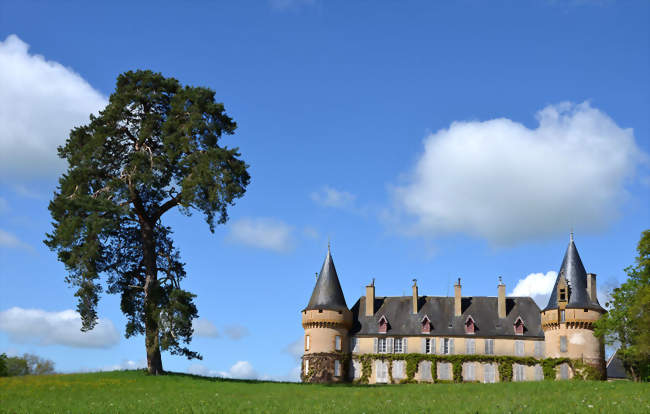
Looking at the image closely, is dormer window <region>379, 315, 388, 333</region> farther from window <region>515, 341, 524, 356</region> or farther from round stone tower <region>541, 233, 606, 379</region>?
round stone tower <region>541, 233, 606, 379</region>

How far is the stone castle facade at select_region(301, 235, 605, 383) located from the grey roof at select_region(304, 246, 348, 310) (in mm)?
78

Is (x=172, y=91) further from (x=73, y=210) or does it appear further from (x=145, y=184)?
(x=73, y=210)

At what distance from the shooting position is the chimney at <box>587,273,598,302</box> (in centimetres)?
5284

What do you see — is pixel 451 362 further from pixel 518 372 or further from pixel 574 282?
pixel 574 282

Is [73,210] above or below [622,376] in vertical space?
above

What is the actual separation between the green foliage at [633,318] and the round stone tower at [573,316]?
304cm

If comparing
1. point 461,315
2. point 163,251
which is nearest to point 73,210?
point 163,251

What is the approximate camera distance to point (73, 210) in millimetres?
37281

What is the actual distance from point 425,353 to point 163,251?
23908mm

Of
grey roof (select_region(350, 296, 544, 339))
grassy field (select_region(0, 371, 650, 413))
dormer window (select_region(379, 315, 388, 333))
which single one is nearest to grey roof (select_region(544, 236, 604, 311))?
grey roof (select_region(350, 296, 544, 339))

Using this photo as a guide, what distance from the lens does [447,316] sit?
5716cm

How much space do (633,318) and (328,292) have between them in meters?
21.8

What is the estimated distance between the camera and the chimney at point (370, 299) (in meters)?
57.8

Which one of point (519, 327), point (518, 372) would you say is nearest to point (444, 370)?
point (518, 372)
